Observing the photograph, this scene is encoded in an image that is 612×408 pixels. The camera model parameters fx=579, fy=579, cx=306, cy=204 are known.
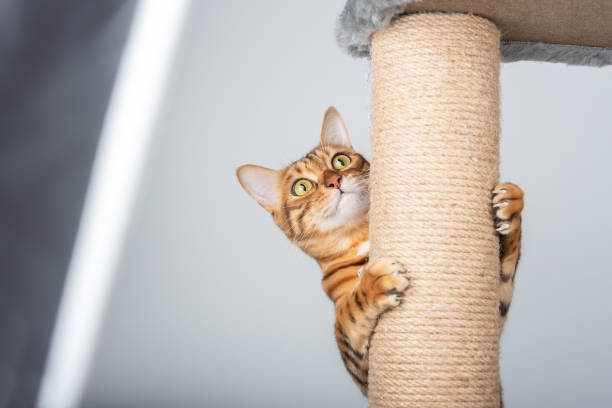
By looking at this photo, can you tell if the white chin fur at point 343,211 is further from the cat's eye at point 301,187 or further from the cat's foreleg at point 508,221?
the cat's foreleg at point 508,221

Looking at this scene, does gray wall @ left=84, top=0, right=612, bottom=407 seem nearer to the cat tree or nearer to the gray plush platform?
Result: the gray plush platform

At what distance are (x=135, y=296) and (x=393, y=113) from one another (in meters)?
1.55

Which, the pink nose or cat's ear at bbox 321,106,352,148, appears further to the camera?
cat's ear at bbox 321,106,352,148

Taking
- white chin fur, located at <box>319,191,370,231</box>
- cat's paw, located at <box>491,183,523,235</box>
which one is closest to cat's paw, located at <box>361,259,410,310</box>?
cat's paw, located at <box>491,183,523,235</box>

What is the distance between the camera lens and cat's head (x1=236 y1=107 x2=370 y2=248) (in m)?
1.37

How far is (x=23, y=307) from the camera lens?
1.36 meters

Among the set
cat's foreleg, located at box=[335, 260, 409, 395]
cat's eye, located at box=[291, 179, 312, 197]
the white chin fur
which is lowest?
cat's foreleg, located at box=[335, 260, 409, 395]

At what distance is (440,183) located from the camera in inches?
40.2

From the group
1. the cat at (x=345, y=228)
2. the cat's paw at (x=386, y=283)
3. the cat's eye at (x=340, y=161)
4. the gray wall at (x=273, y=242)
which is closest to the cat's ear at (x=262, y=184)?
the cat at (x=345, y=228)

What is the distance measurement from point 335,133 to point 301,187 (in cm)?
21

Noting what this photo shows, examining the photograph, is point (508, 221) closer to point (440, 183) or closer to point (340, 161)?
point (440, 183)

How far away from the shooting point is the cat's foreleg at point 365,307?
3.32 feet

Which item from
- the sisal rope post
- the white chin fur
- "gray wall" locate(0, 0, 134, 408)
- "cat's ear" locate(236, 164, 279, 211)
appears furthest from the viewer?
"cat's ear" locate(236, 164, 279, 211)

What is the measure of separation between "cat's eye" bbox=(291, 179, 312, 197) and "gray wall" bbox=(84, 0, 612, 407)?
83 cm
